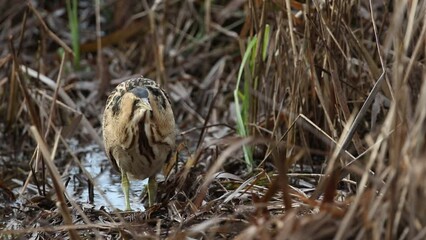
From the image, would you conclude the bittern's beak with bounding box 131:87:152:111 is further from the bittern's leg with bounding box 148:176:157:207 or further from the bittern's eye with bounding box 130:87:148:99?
the bittern's leg with bounding box 148:176:157:207

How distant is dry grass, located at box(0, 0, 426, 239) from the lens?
2578 millimetres

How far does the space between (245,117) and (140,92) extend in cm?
90

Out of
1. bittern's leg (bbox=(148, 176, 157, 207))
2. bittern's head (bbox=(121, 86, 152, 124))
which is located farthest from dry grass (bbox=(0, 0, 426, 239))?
bittern's head (bbox=(121, 86, 152, 124))

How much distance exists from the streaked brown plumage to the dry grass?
0.39 feet

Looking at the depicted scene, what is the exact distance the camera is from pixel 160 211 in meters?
3.65

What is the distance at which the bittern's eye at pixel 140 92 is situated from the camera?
143 inches

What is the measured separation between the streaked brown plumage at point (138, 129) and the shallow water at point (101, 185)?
191 mm

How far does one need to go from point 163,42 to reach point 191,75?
0.37 meters

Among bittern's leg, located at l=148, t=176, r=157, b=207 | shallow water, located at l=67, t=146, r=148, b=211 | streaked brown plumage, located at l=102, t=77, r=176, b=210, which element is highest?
streaked brown plumage, located at l=102, t=77, r=176, b=210

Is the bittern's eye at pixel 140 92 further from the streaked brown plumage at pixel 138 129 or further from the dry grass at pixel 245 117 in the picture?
the dry grass at pixel 245 117

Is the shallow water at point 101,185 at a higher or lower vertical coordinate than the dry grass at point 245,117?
lower

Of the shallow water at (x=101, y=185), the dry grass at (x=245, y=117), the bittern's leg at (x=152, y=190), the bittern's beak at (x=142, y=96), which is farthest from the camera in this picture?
the shallow water at (x=101, y=185)

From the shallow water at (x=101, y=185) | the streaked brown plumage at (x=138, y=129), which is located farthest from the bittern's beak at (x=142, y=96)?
the shallow water at (x=101, y=185)

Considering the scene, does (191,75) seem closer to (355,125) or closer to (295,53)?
(295,53)
